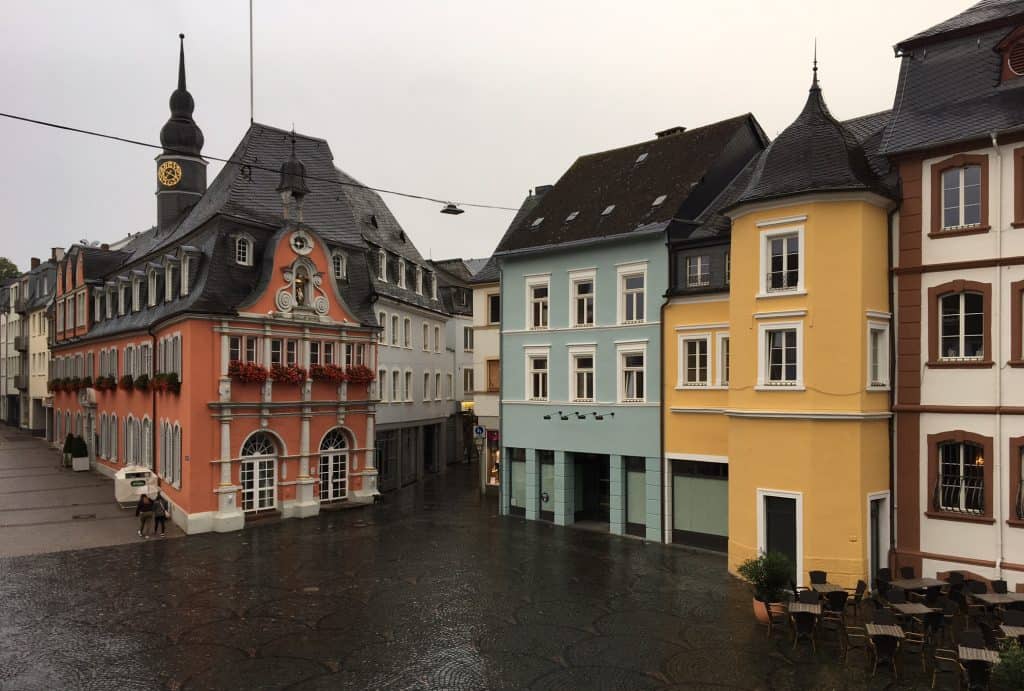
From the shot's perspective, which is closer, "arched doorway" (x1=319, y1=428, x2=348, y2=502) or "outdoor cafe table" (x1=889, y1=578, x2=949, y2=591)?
"outdoor cafe table" (x1=889, y1=578, x2=949, y2=591)

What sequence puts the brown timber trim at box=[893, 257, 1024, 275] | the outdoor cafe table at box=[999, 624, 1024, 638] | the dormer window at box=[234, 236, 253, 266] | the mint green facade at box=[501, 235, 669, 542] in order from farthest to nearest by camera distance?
the dormer window at box=[234, 236, 253, 266], the mint green facade at box=[501, 235, 669, 542], the brown timber trim at box=[893, 257, 1024, 275], the outdoor cafe table at box=[999, 624, 1024, 638]

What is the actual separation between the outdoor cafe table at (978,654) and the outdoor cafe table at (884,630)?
Answer: 1180 mm

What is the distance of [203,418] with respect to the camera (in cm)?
2786

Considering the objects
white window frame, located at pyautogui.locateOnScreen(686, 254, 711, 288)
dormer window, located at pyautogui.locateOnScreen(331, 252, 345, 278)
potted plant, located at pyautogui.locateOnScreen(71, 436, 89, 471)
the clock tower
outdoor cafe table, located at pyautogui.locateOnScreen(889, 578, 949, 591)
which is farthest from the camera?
potted plant, located at pyautogui.locateOnScreen(71, 436, 89, 471)

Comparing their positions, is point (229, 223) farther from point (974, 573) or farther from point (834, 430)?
point (974, 573)

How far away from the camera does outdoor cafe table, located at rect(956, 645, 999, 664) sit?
40.0 feet

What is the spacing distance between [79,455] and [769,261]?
3818 cm

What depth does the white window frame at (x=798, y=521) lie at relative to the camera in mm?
19141

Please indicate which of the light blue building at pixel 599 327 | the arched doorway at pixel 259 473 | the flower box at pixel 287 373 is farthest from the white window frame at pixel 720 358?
the arched doorway at pixel 259 473

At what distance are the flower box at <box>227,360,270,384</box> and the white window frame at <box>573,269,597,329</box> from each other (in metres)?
11.4

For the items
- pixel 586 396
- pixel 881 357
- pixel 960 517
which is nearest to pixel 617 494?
pixel 586 396

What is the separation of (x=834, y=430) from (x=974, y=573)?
14.2 feet

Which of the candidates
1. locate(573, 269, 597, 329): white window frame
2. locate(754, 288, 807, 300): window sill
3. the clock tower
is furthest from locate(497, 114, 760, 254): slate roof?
the clock tower

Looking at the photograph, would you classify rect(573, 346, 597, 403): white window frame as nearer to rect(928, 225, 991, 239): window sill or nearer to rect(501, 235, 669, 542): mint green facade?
rect(501, 235, 669, 542): mint green facade
